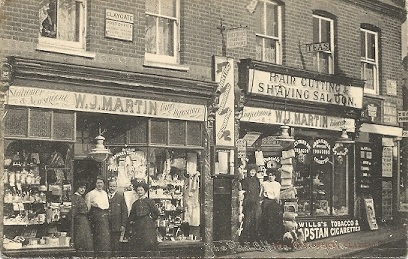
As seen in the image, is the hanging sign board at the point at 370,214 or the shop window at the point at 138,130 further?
the hanging sign board at the point at 370,214

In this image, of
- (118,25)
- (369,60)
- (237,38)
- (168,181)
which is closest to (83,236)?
(168,181)

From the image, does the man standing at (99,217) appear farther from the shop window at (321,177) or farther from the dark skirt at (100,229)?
the shop window at (321,177)

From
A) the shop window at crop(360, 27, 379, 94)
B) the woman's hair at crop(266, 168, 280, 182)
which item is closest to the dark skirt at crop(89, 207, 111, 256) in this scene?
the woman's hair at crop(266, 168, 280, 182)

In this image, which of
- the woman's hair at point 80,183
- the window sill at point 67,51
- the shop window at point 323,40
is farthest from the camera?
the shop window at point 323,40

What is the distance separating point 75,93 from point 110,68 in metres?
0.89

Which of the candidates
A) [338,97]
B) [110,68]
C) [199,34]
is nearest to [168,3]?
[199,34]

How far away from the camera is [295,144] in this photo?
15383 mm

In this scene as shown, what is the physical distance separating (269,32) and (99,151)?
5.64 metres

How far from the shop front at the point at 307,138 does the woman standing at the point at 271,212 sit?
19 centimetres

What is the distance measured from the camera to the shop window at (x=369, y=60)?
17266 millimetres

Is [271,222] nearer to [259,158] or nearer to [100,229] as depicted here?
[259,158]

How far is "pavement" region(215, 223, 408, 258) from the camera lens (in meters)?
13.6

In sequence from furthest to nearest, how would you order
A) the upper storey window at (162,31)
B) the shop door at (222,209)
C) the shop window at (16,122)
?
1. the shop door at (222,209)
2. the upper storey window at (162,31)
3. the shop window at (16,122)

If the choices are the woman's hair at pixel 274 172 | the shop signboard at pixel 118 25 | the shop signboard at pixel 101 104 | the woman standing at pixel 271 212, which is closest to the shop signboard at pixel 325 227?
the woman standing at pixel 271 212
